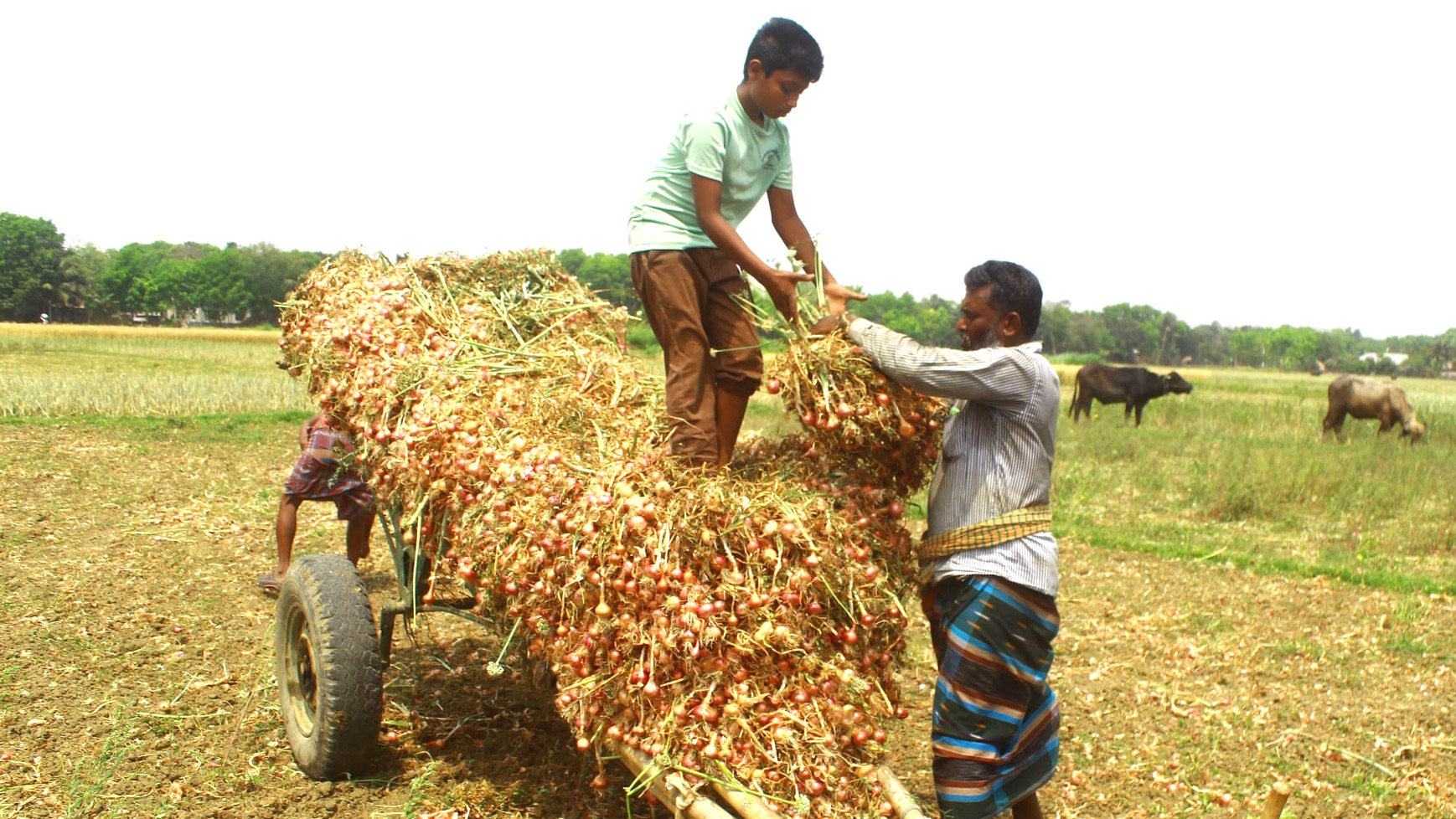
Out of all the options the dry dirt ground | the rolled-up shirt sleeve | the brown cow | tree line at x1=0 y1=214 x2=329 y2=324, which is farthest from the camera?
tree line at x1=0 y1=214 x2=329 y2=324

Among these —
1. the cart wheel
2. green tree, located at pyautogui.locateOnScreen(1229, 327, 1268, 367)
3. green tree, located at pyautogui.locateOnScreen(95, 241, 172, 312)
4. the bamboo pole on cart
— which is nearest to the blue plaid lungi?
the bamboo pole on cart

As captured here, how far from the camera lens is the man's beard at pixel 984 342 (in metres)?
3.04

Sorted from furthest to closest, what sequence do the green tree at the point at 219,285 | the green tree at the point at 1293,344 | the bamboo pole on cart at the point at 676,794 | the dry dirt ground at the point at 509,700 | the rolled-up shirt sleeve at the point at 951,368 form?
the green tree at the point at 1293,344
the green tree at the point at 219,285
the dry dirt ground at the point at 509,700
the rolled-up shirt sleeve at the point at 951,368
the bamboo pole on cart at the point at 676,794

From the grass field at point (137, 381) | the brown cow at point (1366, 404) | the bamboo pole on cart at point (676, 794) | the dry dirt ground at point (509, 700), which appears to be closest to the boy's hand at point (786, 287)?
the bamboo pole on cart at point (676, 794)

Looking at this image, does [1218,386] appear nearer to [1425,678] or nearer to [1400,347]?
[1425,678]

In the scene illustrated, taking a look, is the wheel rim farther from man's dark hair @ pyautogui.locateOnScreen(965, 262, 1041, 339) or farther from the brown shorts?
man's dark hair @ pyautogui.locateOnScreen(965, 262, 1041, 339)

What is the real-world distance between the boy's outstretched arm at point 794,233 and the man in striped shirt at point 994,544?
30 cm

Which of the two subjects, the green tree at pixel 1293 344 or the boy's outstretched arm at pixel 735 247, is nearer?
the boy's outstretched arm at pixel 735 247

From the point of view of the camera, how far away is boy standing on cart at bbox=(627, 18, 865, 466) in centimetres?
322

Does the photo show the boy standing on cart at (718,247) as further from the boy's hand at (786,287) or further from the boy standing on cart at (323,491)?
the boy standing on cart at (323,491)

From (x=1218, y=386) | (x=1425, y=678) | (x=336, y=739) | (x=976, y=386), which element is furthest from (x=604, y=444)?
(x=1218, y=386)

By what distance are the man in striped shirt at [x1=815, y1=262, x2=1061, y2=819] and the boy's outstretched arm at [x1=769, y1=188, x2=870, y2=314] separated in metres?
0.30

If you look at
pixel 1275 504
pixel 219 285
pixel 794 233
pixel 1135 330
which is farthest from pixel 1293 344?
pixel 794 233

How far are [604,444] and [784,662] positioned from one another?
3.32 feet
